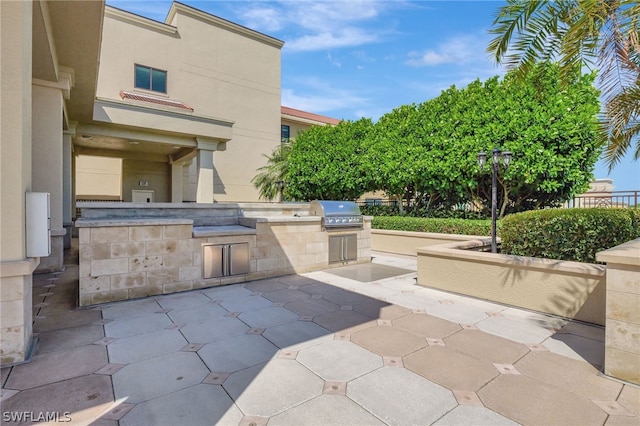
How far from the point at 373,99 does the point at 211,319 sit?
9.65 metres

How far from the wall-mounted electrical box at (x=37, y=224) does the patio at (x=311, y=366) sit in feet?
3.43

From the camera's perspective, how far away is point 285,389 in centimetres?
256

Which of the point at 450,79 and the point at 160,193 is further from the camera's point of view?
the point at 160,193

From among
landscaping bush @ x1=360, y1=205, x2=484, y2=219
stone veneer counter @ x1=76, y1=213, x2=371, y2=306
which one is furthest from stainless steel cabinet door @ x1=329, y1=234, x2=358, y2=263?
landscaping bush @ x1=360, y1=205, x2=484, y2=219

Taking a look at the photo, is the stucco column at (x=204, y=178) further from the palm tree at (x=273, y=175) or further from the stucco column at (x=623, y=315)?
the stucco column at (x=623, y=315)

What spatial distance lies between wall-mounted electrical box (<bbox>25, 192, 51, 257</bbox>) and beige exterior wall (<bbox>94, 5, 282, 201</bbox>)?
8.85 meters

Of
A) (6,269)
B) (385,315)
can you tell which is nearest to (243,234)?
(385,315)

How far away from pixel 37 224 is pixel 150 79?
47.2 feet

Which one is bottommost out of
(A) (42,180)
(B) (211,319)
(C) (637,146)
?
(B) (211,319)

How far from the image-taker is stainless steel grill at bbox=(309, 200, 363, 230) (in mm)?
7418

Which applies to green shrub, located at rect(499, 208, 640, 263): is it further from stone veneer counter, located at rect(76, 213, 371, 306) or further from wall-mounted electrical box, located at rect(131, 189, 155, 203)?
wall-mounted electrical box, located at rect(131, 189, 155, 203)

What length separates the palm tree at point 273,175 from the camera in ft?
52.0

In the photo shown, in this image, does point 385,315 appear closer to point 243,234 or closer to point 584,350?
point 584,350

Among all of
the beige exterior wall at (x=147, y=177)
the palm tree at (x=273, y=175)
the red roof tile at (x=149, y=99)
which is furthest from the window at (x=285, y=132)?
the beige exterior wall at (x=147, y=177)
